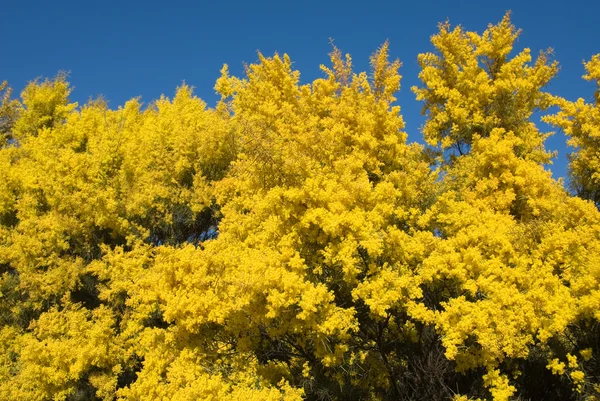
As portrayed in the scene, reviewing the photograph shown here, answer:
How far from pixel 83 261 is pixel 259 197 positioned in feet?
24.4

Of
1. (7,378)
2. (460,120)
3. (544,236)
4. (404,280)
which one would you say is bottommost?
(7,378)

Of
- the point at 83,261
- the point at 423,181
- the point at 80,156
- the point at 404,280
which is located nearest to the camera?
the point at 404,280

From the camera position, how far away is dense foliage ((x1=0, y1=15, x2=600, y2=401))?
8.48 meters

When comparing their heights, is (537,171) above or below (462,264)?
above

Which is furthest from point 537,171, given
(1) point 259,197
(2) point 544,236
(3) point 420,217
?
(1) point 259,197

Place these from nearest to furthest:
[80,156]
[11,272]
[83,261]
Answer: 1. [83,261]
2. [80,156]
3. [11,272]

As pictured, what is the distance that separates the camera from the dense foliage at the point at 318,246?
334 inches

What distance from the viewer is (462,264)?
8.74 meters

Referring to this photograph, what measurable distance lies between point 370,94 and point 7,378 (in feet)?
40.6

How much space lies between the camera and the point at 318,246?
9.43 meters

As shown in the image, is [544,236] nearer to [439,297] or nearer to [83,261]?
[439,297]

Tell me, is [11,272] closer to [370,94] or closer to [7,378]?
[7,378]

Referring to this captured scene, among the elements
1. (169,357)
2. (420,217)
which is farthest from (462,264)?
(169,357)

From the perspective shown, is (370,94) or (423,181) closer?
(423,181)
